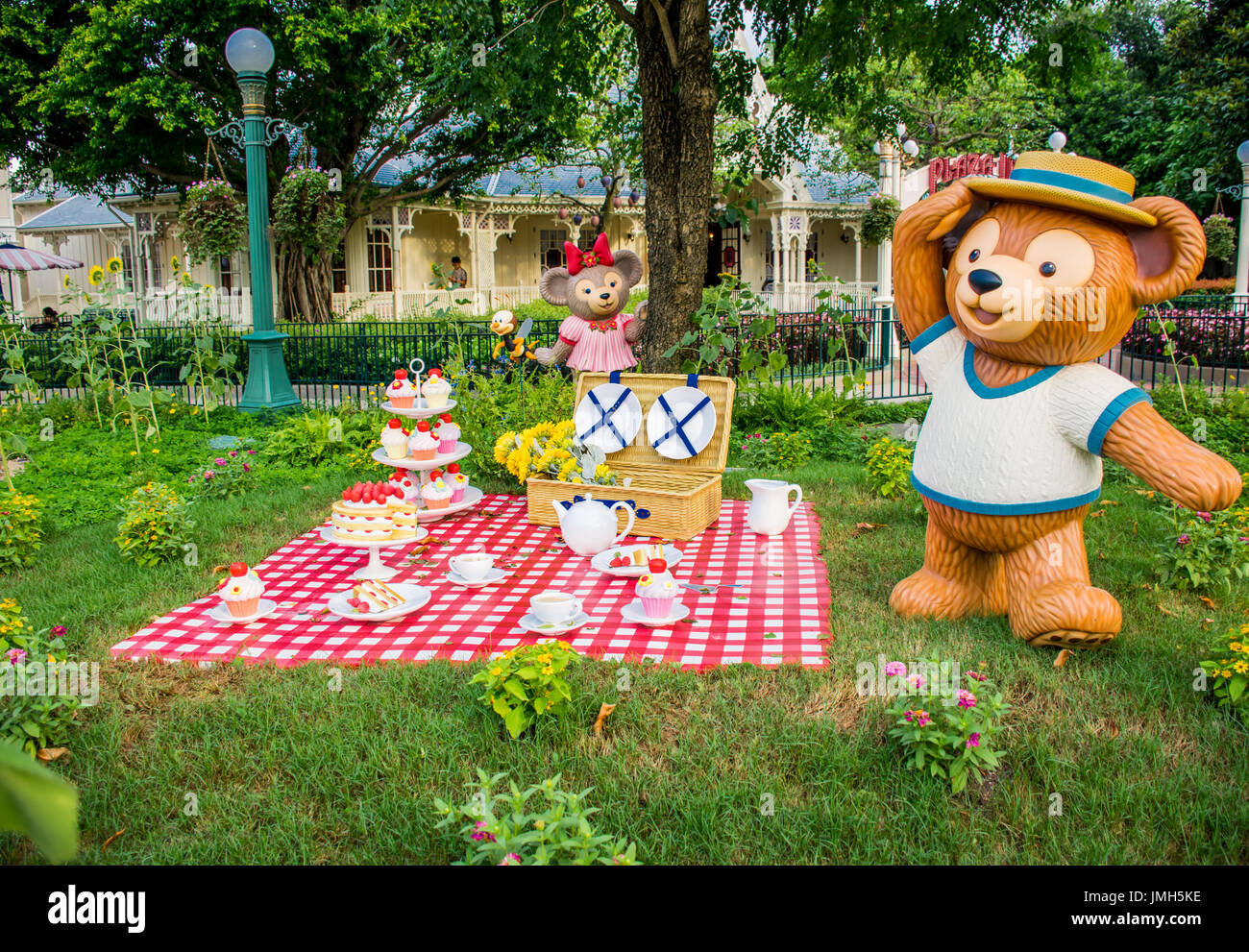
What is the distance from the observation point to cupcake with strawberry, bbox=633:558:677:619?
441cm

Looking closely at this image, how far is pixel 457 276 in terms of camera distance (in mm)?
22969

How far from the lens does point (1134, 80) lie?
103 feet

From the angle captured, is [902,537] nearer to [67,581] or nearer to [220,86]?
[67,581]

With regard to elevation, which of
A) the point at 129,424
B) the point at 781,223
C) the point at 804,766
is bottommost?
the point at 804,766

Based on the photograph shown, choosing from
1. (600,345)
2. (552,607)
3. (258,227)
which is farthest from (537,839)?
(258,227)

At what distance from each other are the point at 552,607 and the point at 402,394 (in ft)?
8.27

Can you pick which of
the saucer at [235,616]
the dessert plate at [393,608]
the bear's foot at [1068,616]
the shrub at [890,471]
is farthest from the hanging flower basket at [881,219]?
the saucer at [235,616]

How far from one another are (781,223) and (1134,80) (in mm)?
16719

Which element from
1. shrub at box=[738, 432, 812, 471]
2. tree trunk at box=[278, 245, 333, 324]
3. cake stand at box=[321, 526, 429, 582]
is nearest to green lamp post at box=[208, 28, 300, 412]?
shrub at box=[738, 432, 812, 471]

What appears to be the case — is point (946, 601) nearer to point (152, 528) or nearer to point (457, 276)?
point (152, 528)

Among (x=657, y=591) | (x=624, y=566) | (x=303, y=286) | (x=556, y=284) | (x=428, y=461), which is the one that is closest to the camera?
(x=657, y=591)

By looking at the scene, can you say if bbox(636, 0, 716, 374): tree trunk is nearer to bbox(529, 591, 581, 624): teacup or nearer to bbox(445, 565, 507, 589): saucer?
bbox(445, 565, 507, 589): saucer

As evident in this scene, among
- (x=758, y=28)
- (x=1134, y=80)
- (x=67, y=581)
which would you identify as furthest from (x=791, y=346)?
(x=1134, y=80)

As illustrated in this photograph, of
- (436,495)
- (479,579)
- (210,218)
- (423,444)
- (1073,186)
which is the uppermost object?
(210,218)
